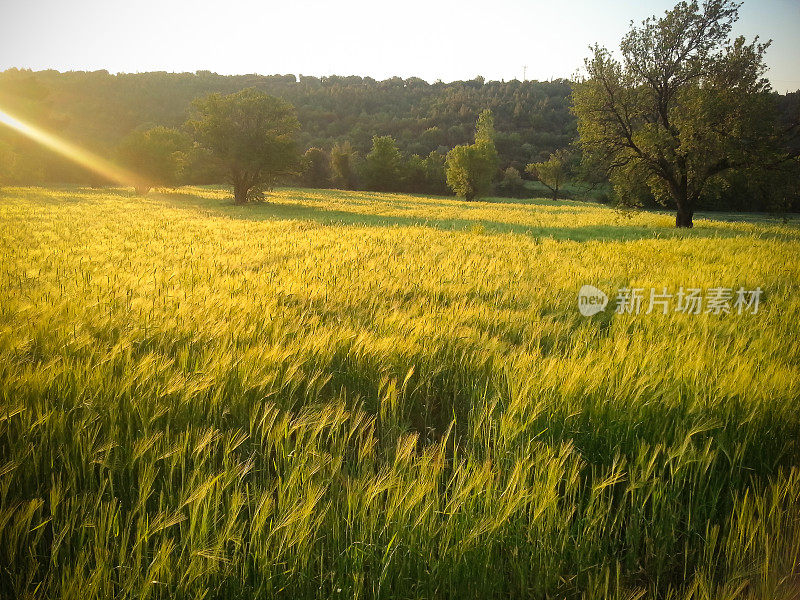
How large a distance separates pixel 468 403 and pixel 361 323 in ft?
4.24

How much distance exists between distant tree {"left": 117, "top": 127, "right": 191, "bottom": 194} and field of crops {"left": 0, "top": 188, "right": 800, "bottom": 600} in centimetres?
4017

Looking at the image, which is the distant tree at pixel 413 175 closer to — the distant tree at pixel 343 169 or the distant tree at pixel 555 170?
the distant tree at pixel 343 169

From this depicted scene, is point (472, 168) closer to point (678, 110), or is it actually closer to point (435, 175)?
point (435, 175)

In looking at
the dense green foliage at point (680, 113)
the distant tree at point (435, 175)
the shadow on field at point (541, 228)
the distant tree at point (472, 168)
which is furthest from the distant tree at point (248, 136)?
the distant tree at point (435, 175)

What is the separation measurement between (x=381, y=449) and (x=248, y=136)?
29.7 meters

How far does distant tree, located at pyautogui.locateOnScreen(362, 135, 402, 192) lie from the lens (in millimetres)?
62125

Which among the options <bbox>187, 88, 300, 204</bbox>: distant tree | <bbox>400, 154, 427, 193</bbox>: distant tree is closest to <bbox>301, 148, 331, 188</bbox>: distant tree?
<bbox>400, 154, 427, 193</bbox>: distant tree

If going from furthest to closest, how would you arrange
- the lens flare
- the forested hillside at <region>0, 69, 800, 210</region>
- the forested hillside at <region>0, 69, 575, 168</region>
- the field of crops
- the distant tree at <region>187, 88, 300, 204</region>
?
the forested hillside at <region>0, 69, 575, 168</region> → the forested hillside at <region>0, 69, 800, 210</region> → the lens flare → the distant tree at <region>187, 88, 300, 204</region> → the field of crops

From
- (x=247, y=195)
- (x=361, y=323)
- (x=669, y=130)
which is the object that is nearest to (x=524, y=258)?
(x=361, y=323)

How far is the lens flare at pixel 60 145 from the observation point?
168 ft

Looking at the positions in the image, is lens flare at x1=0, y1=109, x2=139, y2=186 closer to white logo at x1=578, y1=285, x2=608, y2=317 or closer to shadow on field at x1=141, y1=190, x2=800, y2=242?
shadow on field at x1=141, y1=190, x2=800, y2=242

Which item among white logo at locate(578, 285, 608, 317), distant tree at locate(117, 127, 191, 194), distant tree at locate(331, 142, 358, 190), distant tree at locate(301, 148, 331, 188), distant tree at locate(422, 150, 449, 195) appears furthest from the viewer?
distant tree at locate(422, 150, 449, 195)

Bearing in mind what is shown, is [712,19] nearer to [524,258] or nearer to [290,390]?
[524,258]

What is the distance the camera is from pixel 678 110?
55.3 ft
